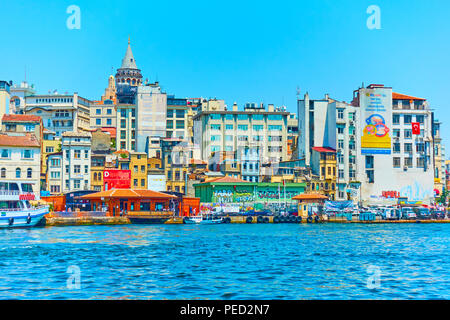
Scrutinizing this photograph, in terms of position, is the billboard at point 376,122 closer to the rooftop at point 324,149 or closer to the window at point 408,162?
the window at point 408,162

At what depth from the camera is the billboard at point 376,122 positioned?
124125 mm

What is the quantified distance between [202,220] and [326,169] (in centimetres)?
3297

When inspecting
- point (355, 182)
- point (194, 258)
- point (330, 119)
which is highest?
point (330, 119)

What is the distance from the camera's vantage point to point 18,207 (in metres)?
87.3

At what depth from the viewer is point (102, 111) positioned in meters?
142

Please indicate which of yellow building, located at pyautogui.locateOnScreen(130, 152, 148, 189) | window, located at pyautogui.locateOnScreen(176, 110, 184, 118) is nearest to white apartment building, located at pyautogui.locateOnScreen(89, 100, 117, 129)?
window, located at pyautogui.locateOnScreen(176, 110, 184, 118)

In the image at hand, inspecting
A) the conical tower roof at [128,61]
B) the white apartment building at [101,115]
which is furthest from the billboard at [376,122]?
the conical tower roof at [128,61]

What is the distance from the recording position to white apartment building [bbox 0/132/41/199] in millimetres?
95500

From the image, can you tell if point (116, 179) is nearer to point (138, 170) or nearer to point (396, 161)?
point (138, 170)

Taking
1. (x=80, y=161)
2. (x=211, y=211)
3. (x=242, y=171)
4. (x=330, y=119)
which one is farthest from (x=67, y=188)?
(x=330, y=119)

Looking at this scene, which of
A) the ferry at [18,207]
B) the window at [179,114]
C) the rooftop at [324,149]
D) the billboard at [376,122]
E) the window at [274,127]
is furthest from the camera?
the window at [179,114]

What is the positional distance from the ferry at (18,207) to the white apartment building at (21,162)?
2.85 ft
